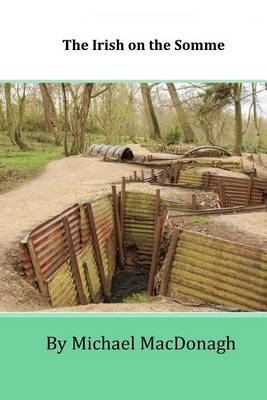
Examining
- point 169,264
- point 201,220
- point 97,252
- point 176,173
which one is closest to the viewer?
point 169,264

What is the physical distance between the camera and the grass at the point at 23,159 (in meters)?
21.6

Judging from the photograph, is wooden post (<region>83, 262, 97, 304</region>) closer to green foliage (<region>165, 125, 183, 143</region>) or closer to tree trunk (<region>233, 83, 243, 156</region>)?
tree trunk (<region>233, 83, 243, 156</region>)

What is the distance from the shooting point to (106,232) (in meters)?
12.9

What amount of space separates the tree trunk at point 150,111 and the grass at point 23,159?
1100cm

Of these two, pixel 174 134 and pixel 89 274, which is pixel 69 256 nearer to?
pixel 89 274

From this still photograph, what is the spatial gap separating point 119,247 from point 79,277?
190 inches

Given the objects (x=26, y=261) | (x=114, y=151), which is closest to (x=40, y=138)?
(x=114, y=151)

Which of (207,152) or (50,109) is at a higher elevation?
(50,109)

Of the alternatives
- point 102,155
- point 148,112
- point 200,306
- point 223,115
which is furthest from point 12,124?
point 200,306

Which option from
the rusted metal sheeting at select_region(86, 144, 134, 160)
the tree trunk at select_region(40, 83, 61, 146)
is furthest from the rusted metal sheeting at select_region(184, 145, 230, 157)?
the tree trunk at select_region(40, 83, 61, 146)

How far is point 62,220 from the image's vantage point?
9133mm

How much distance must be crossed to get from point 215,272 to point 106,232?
548 cm

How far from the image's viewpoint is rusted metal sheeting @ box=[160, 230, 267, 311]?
7438mm

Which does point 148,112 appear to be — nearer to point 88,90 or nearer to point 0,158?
point 88,90
